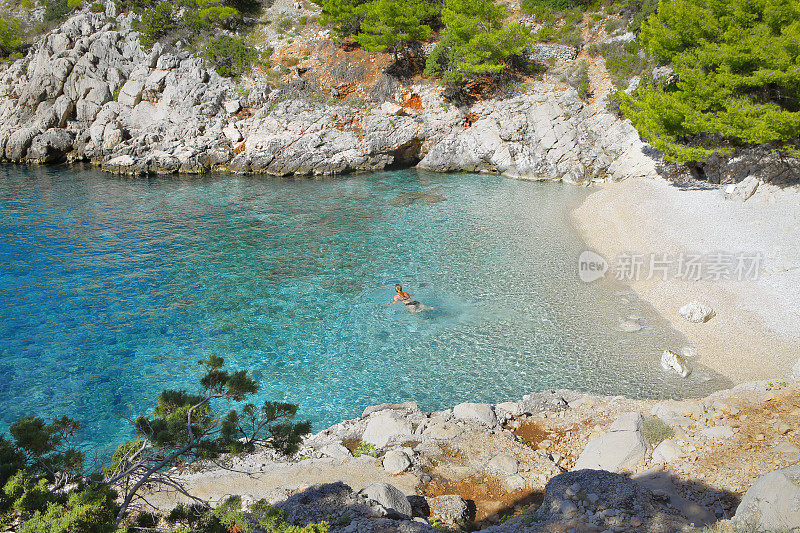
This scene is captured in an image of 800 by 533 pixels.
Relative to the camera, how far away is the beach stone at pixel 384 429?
10.4 metres

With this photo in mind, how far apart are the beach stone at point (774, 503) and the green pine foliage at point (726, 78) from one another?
1939cm

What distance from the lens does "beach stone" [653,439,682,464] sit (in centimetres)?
864

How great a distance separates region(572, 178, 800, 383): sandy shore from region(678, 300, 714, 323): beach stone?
0.60 feet

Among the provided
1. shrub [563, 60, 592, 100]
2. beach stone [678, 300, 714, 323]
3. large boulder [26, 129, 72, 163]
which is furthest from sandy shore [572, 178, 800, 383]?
large boulder [26, 129, 72, 163]

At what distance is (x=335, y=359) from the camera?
14195mm

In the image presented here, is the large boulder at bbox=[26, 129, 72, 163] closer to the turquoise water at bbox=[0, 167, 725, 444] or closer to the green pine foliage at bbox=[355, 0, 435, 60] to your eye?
the turquoise water at bbox=[0, 167, 725, 444]

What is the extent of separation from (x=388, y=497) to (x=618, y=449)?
15.0 ft

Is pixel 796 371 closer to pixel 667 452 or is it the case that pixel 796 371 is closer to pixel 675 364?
pixel 675 364

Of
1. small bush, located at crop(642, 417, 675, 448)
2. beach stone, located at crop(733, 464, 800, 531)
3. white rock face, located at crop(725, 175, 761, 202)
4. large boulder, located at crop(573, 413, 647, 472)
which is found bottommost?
large boulder, located at crop(573, 413, 647, 472)

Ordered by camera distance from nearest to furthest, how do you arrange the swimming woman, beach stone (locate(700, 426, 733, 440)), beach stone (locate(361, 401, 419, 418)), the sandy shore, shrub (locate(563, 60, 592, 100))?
beach stone (locate(700, 426, 733, 440)) < beach stone (locate(361, 401, 419, 418)) < the sandy shore < the swimming woman < shrub (locate(563, 60, 592, 100))

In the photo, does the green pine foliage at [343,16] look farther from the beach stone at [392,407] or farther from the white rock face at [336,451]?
the white rock face at [336,451]

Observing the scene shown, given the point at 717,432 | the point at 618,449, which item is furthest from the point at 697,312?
the point at 618,449

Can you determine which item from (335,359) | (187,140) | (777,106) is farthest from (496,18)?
(335,359)

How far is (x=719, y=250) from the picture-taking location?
18.3 metres
